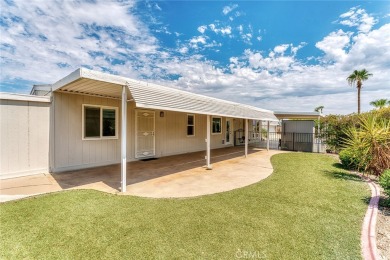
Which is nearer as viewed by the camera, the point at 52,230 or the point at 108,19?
the point at 52,230

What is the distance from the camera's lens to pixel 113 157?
8320 mm

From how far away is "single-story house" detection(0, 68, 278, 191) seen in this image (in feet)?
17.9

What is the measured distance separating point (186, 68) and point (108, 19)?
36.4 ft

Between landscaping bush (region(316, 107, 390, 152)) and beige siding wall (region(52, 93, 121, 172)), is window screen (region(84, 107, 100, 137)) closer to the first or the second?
beige siding wall (region(52, 93, 121, 172))

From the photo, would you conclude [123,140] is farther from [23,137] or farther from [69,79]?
[23,137]

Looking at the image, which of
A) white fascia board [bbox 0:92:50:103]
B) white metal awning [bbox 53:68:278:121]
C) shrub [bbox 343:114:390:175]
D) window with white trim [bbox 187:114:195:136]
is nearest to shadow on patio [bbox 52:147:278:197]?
white metal awning [bbox 53:68:278:121]

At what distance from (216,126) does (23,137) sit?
440 inches

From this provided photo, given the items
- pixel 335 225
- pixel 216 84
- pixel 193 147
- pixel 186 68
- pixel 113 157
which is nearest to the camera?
pixel 335 225

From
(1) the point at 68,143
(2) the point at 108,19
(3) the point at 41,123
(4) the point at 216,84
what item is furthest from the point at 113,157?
(4) the point at 216,84

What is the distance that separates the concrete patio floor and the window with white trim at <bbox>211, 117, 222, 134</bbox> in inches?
254

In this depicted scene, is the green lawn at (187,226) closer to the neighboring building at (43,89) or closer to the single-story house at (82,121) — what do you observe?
the single-story house at (82,121)

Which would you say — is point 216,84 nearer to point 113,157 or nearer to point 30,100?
point 113,157

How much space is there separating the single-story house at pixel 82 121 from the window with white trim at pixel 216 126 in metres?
4.57

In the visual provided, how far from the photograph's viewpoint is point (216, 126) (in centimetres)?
1471
